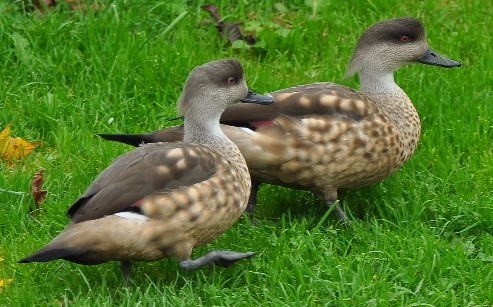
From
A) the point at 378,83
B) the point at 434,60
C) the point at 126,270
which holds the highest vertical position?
the point at 434,60

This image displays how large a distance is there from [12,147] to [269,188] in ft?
5.00

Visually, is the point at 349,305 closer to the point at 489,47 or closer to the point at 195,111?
the point at 195,111

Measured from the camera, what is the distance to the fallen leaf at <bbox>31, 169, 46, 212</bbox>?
Answer: 6023 millimetres

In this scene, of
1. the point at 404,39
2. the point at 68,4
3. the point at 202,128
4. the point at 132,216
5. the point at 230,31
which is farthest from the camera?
the point at 230,31

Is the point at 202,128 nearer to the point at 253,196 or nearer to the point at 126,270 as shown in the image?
the point at 253,196

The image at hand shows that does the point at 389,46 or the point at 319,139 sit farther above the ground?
the point at 389,46

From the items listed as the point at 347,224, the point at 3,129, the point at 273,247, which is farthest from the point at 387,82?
the point at 3,129

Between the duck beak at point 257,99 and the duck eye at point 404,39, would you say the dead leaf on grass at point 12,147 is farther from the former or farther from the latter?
the duck eye at point 404,39

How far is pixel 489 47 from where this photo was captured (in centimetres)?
752

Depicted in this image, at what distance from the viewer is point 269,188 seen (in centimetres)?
645

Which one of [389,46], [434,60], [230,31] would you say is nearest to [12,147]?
[230,31]

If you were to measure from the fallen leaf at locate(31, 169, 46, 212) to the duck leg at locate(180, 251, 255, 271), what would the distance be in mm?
1155

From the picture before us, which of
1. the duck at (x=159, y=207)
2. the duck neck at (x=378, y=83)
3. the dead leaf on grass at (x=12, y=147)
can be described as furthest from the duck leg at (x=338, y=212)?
the dead leaf on grass at (x=12, y=147)

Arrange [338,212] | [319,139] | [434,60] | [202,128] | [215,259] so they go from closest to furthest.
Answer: [215,259]
[202,128]
[319,139]
[338,212]
[434,60]
